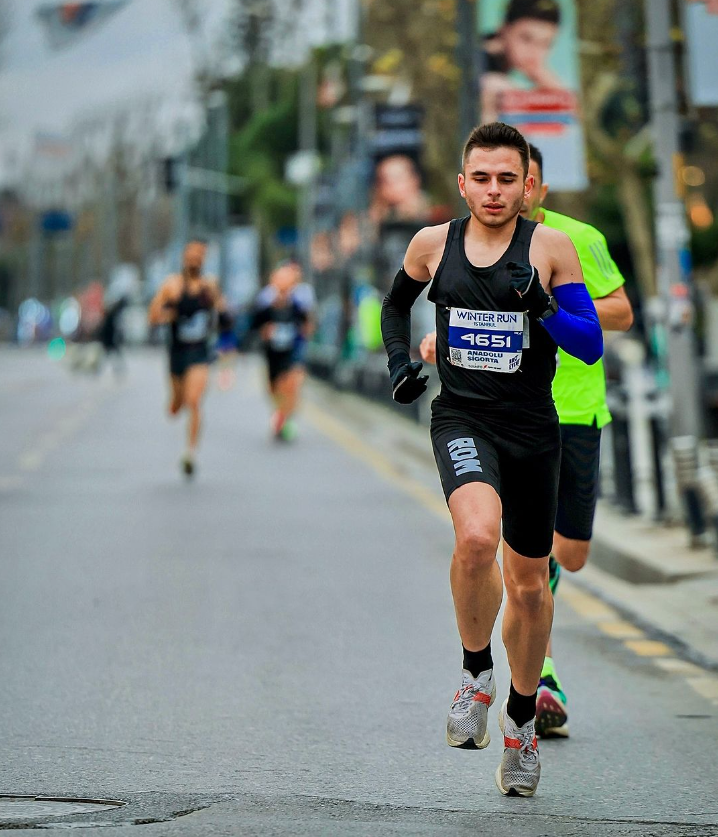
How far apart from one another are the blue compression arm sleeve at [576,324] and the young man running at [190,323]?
38.2 ft

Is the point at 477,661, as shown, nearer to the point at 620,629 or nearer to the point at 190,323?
the point at 620,629

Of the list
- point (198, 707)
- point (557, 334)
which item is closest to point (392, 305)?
point (557, 334)

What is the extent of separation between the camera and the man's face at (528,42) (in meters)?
17.4

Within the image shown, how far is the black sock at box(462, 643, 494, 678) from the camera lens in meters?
5.73

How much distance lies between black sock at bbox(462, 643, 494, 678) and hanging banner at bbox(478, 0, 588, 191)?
11.9m

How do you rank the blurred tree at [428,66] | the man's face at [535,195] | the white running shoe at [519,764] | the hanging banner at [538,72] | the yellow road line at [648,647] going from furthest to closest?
1. the blurred tree at [428,66]
2. the hanging banner at [538,72]
3. the yellow road line at [648,647]
4. the man's face at [535,195]
5. the white running shoe at [519,764]

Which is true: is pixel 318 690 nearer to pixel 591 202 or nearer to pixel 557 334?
pixel 557 334

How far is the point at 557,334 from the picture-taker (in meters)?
5.56

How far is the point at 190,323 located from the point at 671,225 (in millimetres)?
5881

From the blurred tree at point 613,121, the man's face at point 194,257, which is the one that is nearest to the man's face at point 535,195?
the man's face at point 194,257

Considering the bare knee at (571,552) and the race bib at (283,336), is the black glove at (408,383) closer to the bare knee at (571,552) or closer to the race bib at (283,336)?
the bare knee at (571,552)

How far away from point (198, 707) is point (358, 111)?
114 ft

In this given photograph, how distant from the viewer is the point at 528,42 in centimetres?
1759

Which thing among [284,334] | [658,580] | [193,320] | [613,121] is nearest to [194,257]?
[193,320]
